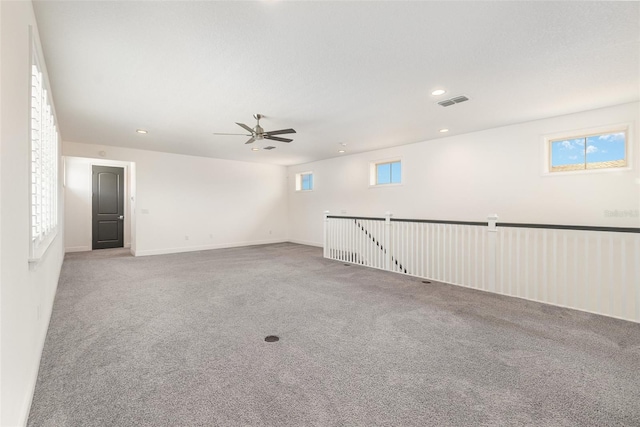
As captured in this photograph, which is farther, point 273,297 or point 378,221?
point 378,221

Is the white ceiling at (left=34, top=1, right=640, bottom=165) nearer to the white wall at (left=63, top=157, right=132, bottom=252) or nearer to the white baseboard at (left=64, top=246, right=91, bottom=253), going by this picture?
the white wall at (left=63, top=157, right=132, bottom=252)

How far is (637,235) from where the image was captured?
9.96ft

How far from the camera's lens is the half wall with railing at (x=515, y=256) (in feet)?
10.7

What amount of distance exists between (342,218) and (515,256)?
10.9ft

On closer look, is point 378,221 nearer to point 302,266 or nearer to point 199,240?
point 302,266

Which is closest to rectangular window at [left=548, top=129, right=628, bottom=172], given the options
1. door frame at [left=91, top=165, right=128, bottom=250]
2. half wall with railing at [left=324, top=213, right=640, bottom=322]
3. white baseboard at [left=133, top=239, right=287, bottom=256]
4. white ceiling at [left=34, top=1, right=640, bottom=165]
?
white ceiling at [left=34, top=1, right=640, bottom=165]

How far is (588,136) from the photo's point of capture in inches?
177

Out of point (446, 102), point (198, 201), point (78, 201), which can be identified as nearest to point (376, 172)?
point (446, 102)

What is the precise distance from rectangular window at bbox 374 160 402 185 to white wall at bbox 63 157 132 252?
7.27m

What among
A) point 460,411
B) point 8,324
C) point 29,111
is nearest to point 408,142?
point 460,411

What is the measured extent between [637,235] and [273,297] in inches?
168

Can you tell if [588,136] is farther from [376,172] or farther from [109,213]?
A: [109,213]

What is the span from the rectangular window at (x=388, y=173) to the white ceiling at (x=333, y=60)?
2129mm

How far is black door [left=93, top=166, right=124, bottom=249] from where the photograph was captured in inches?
314
